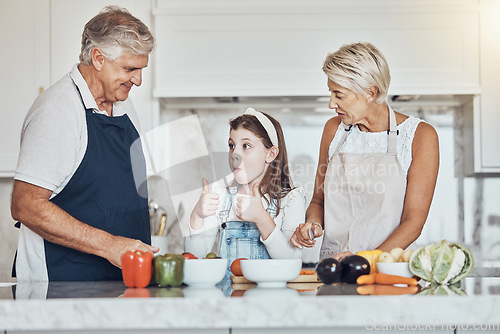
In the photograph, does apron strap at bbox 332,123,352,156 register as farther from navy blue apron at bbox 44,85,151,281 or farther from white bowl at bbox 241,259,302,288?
white bowl at bbox 241,259,302,288

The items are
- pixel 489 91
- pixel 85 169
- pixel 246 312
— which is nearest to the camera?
pixel 246 312

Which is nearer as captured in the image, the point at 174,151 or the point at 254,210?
the point at 254,210

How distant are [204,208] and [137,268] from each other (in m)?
0.57

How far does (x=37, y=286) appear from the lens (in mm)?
1366

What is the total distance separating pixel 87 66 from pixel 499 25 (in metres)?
1.87

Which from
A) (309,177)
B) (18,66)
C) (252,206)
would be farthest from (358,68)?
(18,66)

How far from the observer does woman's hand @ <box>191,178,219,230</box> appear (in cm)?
184

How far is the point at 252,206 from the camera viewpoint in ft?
6.19

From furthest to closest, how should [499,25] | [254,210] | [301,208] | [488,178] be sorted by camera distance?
1. [488,178]
2. [499,25]
3. [301,208]
4. [254,210]

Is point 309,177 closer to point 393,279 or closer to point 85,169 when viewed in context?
point 85,169

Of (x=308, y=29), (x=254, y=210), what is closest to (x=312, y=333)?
(x=254, y=210)

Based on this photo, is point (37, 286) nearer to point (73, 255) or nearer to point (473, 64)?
point (73, 255)

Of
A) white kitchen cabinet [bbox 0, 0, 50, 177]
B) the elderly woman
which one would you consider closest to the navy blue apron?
the elderly woman

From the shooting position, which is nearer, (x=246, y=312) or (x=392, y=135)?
(x=246, y=312)
